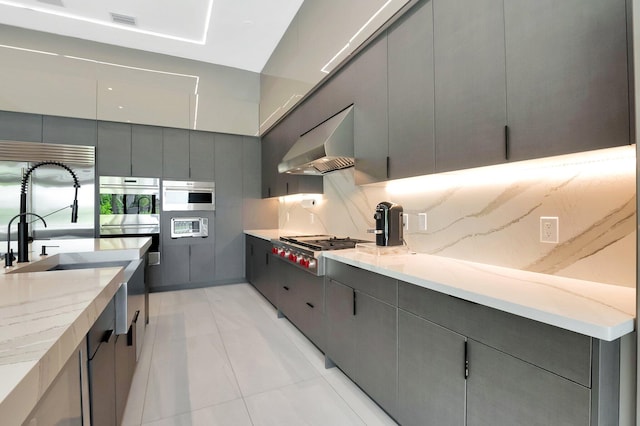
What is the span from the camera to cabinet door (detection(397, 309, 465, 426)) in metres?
1.29

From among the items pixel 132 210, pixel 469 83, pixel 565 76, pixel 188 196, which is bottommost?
pixel 132 210

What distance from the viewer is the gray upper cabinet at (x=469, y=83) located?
1.40 m

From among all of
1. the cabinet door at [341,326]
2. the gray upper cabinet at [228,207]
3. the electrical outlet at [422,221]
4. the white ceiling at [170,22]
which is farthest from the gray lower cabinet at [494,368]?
the gray upper cabinet at [228,207]

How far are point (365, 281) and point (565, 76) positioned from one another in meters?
1.34

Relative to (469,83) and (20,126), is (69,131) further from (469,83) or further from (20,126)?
(469,83)

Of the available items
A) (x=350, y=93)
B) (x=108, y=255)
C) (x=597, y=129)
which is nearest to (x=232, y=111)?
(x=350, y=93)

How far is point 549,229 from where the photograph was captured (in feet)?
4.80

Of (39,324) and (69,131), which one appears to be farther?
(69,131)

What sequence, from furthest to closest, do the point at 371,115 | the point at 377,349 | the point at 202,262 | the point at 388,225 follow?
the point at 202,262, the point at 371,115, the point at 388,225, the point at 377,349

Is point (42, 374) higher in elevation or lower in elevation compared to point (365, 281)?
higher

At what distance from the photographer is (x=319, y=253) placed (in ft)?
7.47

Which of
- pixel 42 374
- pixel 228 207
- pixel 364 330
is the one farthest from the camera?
pixel 228 207

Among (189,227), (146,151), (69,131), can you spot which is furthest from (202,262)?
(69,131)

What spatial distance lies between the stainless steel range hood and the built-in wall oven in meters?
2.60
